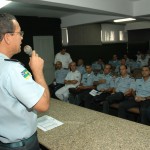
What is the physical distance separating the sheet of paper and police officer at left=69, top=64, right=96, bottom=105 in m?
2.73

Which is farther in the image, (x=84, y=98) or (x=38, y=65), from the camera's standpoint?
(x=84, y=98)

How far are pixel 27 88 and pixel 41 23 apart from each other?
6.74 meters

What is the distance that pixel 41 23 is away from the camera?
741 centimetres

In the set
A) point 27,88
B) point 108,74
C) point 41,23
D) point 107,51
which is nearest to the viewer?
point 27,88

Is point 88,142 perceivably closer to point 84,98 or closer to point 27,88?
point 27,88

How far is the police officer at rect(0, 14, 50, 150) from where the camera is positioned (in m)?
1.00

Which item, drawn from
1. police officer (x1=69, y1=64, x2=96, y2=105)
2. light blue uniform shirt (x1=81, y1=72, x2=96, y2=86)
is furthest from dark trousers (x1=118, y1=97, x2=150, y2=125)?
light blue uniform shirt (x1=81, y1=72, x2=96, y2=86)

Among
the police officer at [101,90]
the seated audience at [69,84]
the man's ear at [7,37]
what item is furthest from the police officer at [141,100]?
the man's ear at [7,37]

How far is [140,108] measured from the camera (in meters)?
3.47

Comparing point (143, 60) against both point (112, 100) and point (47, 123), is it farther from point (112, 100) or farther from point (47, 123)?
point (47, 123)

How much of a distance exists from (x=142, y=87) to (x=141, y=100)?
322 mm

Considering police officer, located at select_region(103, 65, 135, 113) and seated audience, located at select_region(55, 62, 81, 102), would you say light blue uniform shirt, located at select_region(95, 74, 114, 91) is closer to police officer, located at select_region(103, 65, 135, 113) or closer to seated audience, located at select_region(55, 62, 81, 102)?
police officer, located at select_region(103, 65, 135, 113)

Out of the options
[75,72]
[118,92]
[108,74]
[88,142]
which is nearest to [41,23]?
[75,72]

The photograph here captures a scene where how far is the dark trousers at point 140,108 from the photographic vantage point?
3.38m
